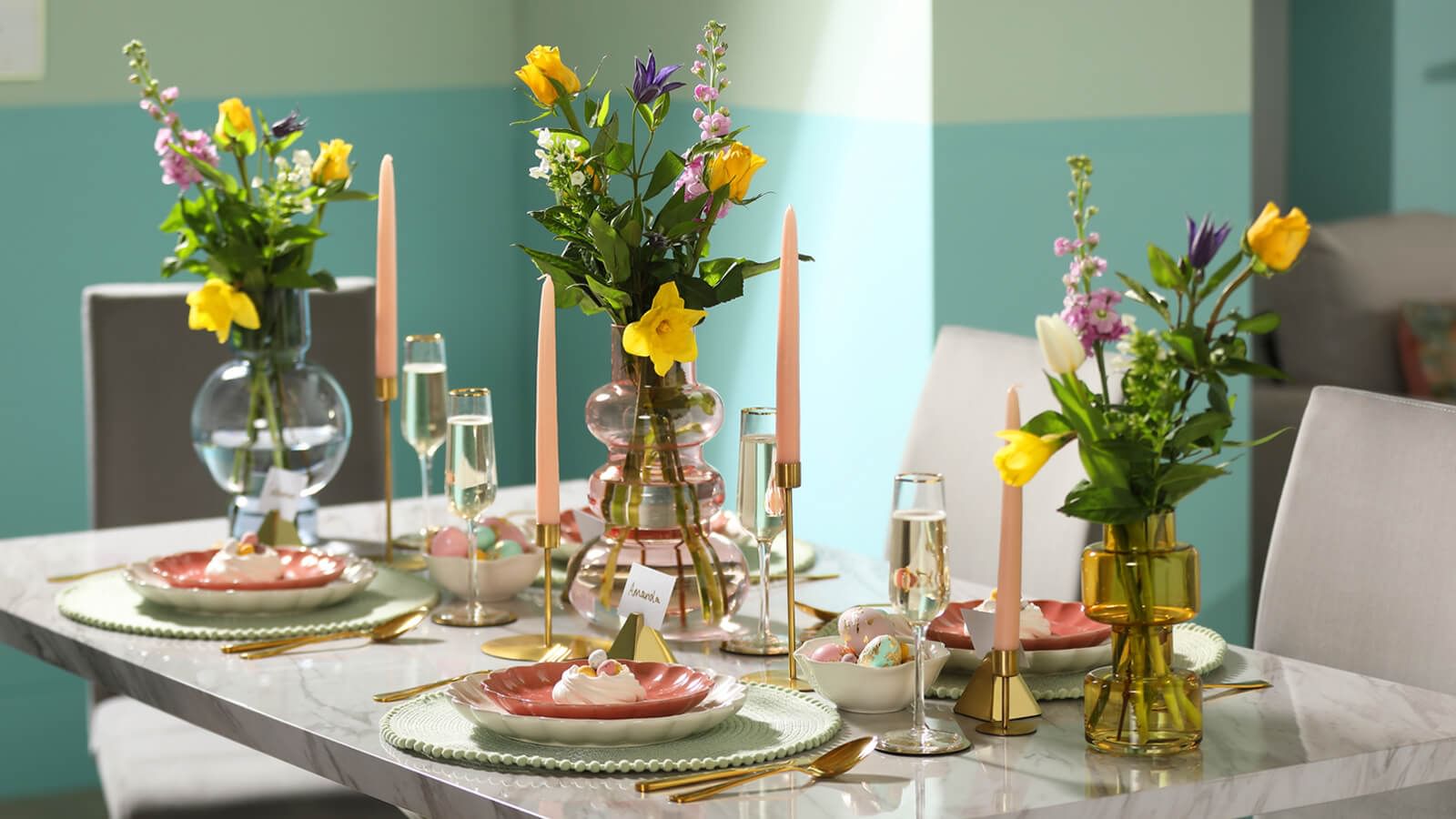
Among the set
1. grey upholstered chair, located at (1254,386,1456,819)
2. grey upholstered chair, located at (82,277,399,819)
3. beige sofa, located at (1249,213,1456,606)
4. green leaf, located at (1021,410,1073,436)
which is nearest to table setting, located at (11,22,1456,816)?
green leaf, located at (1021,410,1073,436)

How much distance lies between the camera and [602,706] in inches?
52.3

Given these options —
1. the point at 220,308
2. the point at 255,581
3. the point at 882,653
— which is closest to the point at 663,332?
the point at 882,653

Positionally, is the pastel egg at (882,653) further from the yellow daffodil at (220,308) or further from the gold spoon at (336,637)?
the yellow daffodil at (220,308)

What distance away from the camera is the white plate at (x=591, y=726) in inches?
51.2

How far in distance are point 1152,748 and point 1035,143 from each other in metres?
2.00

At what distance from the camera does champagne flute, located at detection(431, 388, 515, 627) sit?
1.74m

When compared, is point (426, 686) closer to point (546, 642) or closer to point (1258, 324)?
point (546, 642)

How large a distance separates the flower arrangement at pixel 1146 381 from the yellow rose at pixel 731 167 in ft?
1.17

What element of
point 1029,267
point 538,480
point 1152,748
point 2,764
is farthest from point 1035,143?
point 2,764

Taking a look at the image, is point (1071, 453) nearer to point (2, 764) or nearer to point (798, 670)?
point (798, 670)

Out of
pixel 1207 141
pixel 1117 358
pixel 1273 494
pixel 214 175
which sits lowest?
pixel 1273 494

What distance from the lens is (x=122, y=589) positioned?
188cm

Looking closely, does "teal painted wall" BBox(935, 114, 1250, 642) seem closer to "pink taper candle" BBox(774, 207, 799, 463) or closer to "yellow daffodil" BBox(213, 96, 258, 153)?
"yellow daffodil" BBox(213, 96, 258, 153)

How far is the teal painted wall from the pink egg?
1353 mm
